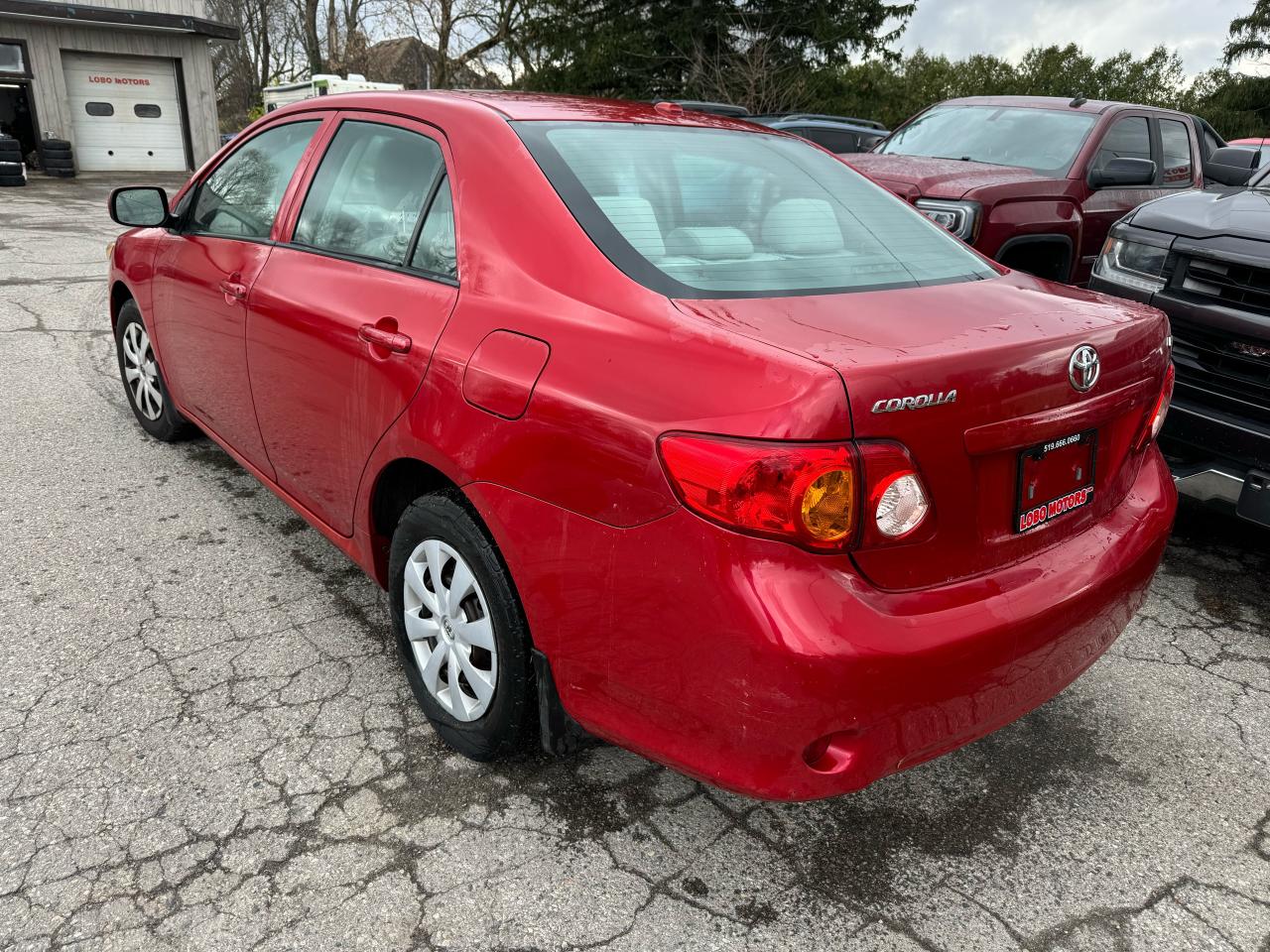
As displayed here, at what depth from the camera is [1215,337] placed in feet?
11.6

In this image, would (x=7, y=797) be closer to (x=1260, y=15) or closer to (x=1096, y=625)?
(x=1096, y=625)

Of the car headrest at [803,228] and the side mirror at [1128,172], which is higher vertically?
the side mirror at [1128,172]

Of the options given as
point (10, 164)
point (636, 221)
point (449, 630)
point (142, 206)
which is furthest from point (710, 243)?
point (10, 164)

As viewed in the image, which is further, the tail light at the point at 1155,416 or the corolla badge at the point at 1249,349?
the corolla badge at the point at 1249,349

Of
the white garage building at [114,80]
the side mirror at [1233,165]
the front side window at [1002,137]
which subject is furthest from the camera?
the white garage building at [114,80]

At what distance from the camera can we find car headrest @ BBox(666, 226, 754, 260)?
2.18m

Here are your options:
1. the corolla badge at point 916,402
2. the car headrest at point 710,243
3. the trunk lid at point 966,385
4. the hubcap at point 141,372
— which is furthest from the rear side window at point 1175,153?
the hubcap at point 141,372

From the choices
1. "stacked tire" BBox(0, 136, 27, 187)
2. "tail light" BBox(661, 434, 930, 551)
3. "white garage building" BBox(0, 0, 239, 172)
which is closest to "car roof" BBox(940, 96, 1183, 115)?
"tail light" BBox(661, 434, 930, 551)

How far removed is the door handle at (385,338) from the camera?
236cm

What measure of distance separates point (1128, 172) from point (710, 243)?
5105 millimetres

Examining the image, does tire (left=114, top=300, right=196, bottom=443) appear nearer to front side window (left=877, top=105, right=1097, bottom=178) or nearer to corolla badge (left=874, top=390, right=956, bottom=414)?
corolla badge (left=874, top=390, right=956, bottom=414)

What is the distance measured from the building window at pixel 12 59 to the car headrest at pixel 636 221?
78.6ft

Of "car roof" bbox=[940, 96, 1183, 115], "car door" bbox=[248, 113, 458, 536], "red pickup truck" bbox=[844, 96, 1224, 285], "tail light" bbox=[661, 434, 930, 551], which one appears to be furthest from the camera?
"car roof" bbox=[940, 96, 1183, 115]

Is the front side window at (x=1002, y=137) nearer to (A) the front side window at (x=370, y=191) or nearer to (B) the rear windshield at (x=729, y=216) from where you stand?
(B) the rear windshield at (x=729, y=216)
